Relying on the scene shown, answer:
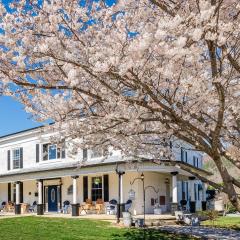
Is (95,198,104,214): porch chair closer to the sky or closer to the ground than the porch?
closer to the ground

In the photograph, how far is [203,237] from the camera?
678 inches

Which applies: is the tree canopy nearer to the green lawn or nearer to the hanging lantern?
the green lawn

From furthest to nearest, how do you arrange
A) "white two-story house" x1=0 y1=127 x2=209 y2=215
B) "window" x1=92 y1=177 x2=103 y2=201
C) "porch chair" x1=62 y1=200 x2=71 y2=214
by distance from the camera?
"porch chair" x1=62 y1=200 x2=71 y2=214 → "window" x1=92 y1=177 x2=103 y2=201 → "white two-story house" x1=0 y1=127 x2=209 y2=215

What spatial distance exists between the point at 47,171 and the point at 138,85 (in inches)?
955

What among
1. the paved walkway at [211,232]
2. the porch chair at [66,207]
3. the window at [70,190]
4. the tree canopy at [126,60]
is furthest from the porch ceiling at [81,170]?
the tree canopy at [126,60]

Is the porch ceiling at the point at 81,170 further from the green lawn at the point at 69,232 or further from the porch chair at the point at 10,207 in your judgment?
the green lawn at the point at 69,232

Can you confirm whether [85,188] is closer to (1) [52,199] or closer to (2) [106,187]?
(2) [106,187]

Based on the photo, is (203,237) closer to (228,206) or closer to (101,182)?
(101,182)

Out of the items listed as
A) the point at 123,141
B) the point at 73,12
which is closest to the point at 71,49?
the point at 73,12

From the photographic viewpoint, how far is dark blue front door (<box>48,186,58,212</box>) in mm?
31688

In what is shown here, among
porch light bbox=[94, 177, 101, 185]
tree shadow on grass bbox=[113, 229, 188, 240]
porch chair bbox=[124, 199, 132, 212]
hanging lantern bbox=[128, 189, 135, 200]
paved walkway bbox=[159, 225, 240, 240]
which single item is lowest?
paved walkway bbox=[159, 225, 240, 240]

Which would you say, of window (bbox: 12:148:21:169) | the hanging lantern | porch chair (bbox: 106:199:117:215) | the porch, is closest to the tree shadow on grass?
the porch

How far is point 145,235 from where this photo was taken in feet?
55.6

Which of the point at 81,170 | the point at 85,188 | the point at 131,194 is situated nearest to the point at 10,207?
the point at 85,188
